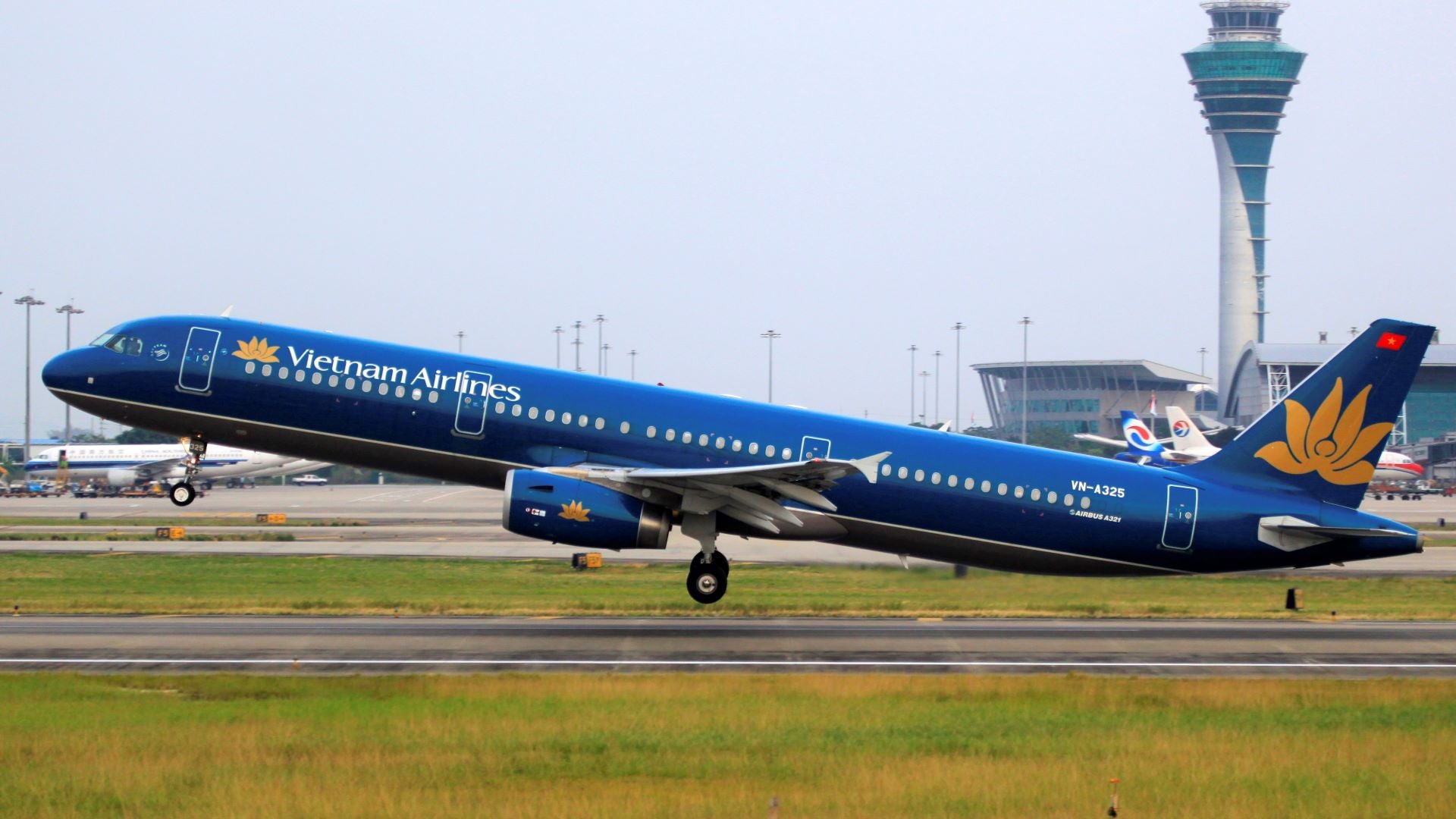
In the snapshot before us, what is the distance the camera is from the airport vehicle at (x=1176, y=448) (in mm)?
70375

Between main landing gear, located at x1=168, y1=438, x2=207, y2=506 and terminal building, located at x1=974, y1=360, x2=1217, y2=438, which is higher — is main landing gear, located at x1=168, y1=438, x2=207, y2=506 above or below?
below

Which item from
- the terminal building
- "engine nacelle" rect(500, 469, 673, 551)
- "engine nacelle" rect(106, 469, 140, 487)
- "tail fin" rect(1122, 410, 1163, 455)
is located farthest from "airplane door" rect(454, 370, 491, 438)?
the terminal building

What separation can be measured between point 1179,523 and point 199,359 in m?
20.8

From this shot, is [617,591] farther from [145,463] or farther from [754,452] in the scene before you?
[145,463]

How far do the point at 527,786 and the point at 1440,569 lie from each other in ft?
141

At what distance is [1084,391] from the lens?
569 feet

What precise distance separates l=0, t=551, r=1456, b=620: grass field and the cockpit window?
600 cm

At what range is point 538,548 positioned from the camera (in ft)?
184

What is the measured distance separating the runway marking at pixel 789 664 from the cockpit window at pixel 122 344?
778 cm

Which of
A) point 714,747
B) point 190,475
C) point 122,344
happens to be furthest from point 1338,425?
point 122,344

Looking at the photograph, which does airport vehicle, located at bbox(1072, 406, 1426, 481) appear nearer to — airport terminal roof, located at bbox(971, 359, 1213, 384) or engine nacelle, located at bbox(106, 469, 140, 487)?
airport terminal roof, located at bbox(971, 359, 1213, 384)

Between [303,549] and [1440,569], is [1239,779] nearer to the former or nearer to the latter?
[1440,569]

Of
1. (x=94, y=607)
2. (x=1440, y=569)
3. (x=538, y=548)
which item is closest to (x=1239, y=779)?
(x=94, y=607)

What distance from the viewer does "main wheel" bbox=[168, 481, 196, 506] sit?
30.9 metres
